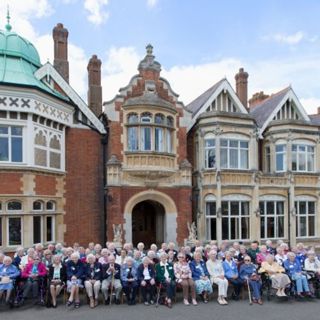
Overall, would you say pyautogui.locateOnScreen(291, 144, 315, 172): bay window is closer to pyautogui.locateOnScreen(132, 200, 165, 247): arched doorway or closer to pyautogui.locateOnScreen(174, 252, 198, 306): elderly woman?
pyautogui.locateOnScreen(132, 200, 165, 247): arched doorway

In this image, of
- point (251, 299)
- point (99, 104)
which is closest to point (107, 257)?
point (251, 299)

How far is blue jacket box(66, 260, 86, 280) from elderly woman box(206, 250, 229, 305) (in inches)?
130

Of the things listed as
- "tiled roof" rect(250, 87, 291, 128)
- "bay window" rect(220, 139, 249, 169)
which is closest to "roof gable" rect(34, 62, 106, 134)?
"bay window" rect(220, 139, 249, 169)

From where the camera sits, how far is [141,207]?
18.7 m

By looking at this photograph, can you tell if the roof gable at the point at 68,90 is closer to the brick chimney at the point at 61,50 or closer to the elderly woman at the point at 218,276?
the brick chimney at the point at 61,50

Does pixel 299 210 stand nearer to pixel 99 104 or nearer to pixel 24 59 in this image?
pixel 99 104

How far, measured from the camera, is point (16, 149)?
523 inches

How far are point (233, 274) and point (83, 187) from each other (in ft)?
29.3

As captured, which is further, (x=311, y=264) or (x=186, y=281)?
(x=311, y=264)

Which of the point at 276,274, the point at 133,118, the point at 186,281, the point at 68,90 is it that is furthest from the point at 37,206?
the point at 276,274

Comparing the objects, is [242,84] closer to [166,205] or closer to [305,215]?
[305,215]

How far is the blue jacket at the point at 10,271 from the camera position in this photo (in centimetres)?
830

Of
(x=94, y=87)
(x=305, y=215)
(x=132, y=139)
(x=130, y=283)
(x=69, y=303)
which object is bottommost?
(x=69, y=303)

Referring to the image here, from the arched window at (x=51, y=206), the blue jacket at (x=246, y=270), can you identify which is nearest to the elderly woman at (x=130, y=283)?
the blue jacket at (x=246, y=270)
